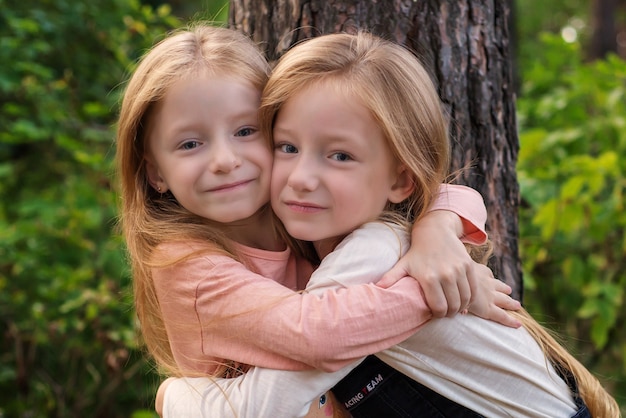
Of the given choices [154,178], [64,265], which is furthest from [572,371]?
[64,265]

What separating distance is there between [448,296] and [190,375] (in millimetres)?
675

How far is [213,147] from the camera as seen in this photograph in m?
1.78

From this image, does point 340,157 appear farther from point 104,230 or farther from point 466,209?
point 104,230

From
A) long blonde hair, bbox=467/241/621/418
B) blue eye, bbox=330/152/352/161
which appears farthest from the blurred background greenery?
blue eye, bbox=330/152/352/161

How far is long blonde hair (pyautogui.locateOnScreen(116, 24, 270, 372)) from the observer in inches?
70.9

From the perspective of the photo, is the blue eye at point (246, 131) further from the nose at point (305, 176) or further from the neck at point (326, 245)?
the neck at point (326, 245)

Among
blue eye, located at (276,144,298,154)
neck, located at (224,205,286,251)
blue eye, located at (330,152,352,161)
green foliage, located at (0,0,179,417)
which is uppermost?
blue eye, located at (330,152,352,161)

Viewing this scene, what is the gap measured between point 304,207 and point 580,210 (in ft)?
5.87

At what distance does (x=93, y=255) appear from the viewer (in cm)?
390

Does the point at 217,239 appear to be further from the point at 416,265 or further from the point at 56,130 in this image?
the point at 56,130

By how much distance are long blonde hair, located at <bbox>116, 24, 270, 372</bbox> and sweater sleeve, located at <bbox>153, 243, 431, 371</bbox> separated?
0.34 feet

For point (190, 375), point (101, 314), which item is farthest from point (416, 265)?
point (101, 314)

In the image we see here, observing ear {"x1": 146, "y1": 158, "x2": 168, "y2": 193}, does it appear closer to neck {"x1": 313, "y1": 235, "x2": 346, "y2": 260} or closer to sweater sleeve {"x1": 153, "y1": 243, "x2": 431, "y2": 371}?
sweater sleeve {"x1": 153, "y1": 243, "x2": 431, "y2": 371}

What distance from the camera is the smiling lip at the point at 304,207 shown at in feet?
5.71
